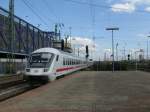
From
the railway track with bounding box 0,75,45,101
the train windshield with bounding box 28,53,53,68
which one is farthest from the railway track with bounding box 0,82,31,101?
the train windshield with bounding box 28,53,53,68

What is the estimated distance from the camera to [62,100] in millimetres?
14266

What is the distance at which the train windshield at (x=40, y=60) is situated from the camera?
26.4 m

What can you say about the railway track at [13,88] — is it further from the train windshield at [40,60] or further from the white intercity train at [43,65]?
the train windshield at [40,60]

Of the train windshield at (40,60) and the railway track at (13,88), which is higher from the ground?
the train windshield at (40,60)

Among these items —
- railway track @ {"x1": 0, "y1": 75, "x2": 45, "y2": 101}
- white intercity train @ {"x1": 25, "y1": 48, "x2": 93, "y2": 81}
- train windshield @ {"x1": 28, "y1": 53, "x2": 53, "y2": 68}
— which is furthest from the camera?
train windshield @ {"x1": 28, "y1": 53, "x2": 53, "y2": 68}

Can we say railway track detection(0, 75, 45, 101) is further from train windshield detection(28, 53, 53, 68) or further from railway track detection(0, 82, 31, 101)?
train windshield detection(28, 53, 53, 68)

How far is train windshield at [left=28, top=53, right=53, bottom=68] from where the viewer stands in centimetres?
2636

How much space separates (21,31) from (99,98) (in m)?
51.2

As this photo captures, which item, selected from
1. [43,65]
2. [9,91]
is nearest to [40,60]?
[43,65]

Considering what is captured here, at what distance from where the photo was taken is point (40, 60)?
1062 inches

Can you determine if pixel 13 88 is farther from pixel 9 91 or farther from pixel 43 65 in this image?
pixel 43 65

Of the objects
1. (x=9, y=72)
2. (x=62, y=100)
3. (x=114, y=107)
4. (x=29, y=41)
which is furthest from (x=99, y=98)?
(x=29, y=41)

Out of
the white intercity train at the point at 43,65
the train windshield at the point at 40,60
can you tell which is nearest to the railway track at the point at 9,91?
the white intercity train at the point at 43,65

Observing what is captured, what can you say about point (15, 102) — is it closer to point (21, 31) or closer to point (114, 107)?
point (114, 107)
